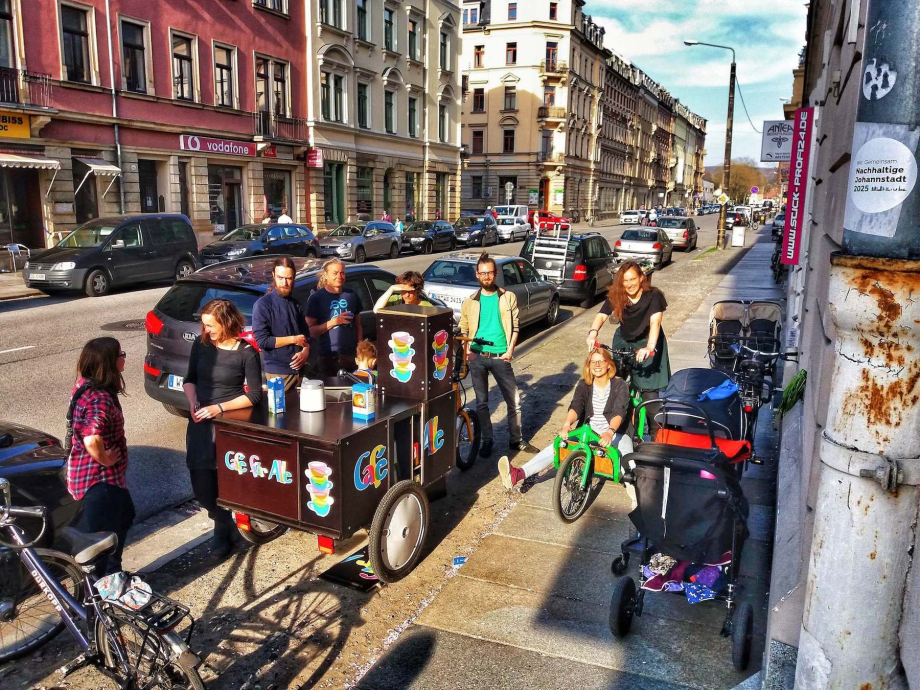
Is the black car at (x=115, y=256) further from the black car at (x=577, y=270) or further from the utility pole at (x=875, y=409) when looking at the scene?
the utility pole at (x=875, y=409)

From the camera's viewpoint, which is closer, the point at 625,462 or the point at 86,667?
the point at 86,667

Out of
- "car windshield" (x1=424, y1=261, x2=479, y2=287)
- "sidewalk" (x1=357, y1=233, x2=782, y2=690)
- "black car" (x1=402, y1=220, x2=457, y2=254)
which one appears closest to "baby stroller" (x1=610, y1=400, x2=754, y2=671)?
"sidewalk" (x1=357, y1=233, x2=782, y2=690)

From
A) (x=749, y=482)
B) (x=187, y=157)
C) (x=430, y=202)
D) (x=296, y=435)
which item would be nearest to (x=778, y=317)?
(x=749, y=482)

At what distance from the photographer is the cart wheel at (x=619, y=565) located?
4.89 metres

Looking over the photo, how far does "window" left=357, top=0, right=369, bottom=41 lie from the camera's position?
126 ft

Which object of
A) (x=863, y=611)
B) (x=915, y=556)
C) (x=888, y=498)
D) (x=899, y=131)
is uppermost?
(x=899, y=131)

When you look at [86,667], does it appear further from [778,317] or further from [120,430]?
[778,317]

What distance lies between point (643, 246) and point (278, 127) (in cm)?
1770

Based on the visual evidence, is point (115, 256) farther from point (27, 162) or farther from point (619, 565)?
point (619, 565)

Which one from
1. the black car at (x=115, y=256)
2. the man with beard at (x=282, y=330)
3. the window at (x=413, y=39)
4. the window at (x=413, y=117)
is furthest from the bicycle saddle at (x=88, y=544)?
the window at (x=413, y=39)

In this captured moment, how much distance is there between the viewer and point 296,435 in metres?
4.33

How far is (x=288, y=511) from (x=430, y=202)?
1709 inches

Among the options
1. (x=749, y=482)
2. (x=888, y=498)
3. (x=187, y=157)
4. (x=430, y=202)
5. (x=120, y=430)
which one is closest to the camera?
(x=888, y=498)

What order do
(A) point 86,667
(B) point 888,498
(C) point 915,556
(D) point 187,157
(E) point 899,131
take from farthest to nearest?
(D) point 187,157, (A) point 86,667, (C) point 915,556, (B) point 888,498, (E) point 899,131
